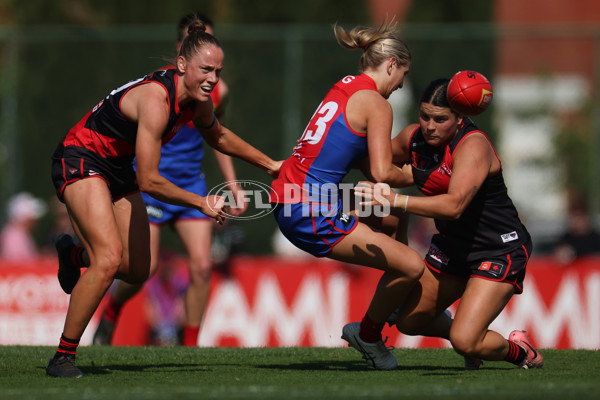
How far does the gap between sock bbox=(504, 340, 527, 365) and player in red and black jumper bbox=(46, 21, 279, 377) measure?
2.14 m

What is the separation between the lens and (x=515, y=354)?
656cm

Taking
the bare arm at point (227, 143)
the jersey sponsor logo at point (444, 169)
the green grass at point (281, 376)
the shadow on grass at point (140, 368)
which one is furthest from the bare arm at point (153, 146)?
the jersey sponsor logo at point (444, 169)

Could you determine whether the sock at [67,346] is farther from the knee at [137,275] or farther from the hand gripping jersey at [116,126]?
the hand gripping jersey at [116,126]

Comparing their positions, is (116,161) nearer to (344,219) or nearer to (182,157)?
(344,219)

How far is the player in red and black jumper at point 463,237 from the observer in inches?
242

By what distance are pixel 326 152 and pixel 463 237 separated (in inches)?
44.2

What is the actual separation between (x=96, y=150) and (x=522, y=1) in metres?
19.5

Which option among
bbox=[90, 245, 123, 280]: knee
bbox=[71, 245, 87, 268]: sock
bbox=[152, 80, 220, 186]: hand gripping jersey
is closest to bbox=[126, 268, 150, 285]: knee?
bbox=[71, 245, 87, 268]: sock

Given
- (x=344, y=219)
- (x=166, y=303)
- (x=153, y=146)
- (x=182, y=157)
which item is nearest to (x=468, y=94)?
(x=344, y=219)

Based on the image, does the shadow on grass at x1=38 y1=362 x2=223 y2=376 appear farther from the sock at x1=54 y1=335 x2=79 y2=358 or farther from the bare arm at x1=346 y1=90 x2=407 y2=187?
the bare arm at x1=346 y1=90 x2=407 y2=187

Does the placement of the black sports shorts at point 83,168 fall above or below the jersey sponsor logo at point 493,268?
above

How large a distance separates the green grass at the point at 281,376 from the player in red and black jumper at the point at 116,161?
0.50 m

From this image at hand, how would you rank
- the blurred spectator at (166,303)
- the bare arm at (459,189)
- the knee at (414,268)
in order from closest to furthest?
the bare arm at (459,189)
the knee at (414,268)
the blurred spectator at (166,303)

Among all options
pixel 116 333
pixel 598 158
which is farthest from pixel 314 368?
pixel 598 158
